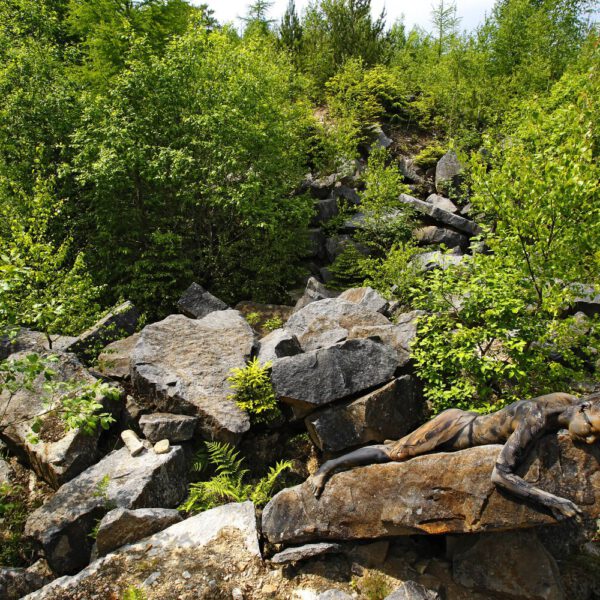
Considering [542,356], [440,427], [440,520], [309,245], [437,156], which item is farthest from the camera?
[437,156]

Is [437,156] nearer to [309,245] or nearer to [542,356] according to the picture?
[309,245]

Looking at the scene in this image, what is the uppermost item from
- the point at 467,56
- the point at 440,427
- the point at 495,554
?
the point at 467,56

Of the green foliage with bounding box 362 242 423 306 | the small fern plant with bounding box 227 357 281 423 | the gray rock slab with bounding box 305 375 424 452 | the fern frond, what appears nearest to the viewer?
the fern frond

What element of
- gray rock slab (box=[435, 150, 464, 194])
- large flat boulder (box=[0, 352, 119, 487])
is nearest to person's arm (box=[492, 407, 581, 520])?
large flat boulder (box=[0, 352, 119, 487])

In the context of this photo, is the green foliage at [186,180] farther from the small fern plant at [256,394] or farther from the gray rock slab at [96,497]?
the gray rock slab at [96,497]

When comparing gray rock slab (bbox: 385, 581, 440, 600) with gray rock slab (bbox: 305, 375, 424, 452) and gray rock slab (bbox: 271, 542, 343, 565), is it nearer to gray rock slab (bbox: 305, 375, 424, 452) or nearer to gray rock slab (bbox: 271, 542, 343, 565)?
gray rock slab (bbox: 271, 542, 343, 565)

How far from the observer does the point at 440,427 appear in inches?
233

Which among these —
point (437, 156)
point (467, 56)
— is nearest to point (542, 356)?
point (437, 156)

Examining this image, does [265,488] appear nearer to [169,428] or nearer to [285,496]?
[285,496]

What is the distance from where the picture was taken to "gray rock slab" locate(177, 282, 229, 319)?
11695 millimetres

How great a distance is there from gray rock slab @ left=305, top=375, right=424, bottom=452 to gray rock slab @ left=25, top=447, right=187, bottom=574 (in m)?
2.59

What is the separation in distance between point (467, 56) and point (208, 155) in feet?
54.3

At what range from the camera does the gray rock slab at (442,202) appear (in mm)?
17641

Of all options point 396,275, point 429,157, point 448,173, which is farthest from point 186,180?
point 429,157
